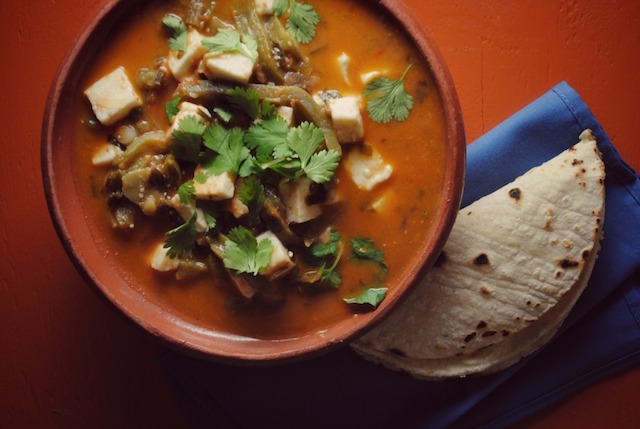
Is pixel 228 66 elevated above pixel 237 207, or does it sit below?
above

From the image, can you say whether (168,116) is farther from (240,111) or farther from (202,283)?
(202,283)

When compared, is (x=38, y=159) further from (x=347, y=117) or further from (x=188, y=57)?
(x=347, y=117)

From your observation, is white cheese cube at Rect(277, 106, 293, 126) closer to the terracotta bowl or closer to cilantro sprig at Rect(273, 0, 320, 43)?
cilantro sprig at Rect(273, 0, 320, 43)

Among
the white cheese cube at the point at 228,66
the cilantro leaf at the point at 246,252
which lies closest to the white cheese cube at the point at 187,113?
the white cheese cube at the point at 228,66

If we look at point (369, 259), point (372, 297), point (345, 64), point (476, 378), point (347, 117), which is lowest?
point (476, 378)

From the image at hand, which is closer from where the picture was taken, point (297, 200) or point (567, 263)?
point (297, 200)

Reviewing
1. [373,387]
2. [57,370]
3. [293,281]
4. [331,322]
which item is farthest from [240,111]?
[57,370]

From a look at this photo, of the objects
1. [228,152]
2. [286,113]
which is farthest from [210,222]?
[286,113]
